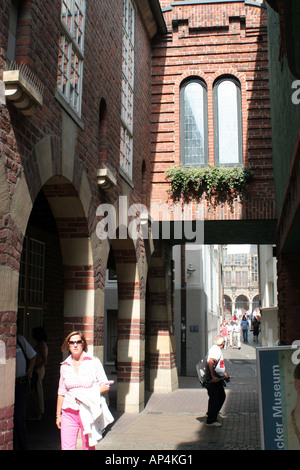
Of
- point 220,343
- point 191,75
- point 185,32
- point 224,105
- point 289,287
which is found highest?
point 185,32

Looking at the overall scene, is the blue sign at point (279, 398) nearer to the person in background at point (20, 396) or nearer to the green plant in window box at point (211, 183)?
the person in background at point (20, 396)

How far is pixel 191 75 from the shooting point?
12.7 m

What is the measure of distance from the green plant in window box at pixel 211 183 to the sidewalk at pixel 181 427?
463 cm

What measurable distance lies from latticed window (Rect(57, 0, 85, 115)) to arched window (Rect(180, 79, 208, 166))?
17.3ft

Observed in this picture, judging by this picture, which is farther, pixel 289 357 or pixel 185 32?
pixel 185 32

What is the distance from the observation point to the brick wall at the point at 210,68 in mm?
12102

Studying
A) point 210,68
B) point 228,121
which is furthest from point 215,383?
point 210,68

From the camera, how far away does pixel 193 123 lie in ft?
41.6

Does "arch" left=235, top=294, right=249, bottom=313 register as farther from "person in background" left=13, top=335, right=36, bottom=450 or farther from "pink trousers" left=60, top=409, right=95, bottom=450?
"pink trousers" left=60, top=409, right=95, bottom=450

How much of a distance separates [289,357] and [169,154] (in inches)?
319

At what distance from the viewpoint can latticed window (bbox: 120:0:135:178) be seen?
1031 centimetres

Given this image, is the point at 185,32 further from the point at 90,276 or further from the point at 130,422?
the point at 130,422

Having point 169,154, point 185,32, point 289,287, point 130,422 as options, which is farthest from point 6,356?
point 185,32
